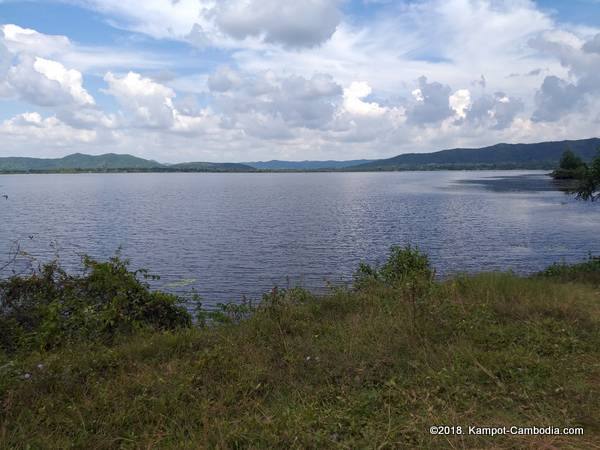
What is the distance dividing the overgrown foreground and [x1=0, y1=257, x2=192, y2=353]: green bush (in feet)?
0.18

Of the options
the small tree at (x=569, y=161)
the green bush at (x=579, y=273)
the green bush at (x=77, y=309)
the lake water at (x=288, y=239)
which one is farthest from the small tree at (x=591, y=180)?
the small tree at (x=569, y=161)

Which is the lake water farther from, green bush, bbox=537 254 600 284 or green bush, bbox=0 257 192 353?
green bush, bbox=537 254 600 284

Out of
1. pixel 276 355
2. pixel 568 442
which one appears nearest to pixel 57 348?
pixel 276 355

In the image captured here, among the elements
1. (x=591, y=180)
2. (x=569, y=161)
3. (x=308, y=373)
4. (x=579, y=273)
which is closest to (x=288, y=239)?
(x=591, y=180)

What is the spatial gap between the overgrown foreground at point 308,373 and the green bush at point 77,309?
0.18 ft

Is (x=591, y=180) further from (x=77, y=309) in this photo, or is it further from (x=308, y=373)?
(x=77, y=309)

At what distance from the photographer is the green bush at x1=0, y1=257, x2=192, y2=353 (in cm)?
920

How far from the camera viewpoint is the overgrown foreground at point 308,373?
17.7ft

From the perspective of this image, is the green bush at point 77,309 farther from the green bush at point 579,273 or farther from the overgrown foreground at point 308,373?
the green bush at point 579,273

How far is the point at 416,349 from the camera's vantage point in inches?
302

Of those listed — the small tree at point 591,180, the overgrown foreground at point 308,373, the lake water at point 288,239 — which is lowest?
the lake water at point 288,239

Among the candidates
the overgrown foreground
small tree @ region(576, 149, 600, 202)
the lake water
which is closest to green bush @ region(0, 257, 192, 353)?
the overgrown foreground

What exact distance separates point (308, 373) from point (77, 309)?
21.9 feet

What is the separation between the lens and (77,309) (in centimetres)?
1024
